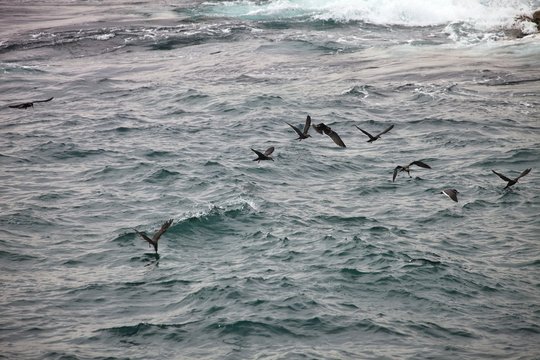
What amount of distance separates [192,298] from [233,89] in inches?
711

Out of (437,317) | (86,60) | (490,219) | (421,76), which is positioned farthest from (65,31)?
(437,317)

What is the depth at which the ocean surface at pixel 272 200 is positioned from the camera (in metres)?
14.1

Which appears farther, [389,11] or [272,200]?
[389,11]

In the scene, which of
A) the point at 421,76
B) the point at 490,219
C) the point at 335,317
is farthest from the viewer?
the point at 421,76

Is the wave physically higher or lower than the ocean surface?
higher

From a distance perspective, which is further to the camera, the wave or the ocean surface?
the wave

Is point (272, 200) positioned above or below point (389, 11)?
below

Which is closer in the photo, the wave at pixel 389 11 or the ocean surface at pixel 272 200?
the ocean surface at pixel 272 200

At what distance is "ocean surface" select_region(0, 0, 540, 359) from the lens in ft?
46.3

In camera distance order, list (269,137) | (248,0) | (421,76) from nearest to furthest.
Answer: (269,137) → (421,76) → (248,0)

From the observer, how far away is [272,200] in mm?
20266

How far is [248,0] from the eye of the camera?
5309 centimetres

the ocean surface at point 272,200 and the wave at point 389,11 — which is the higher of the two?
the wave at point 389,11

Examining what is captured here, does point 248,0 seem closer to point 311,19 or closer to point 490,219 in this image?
point 311,19
